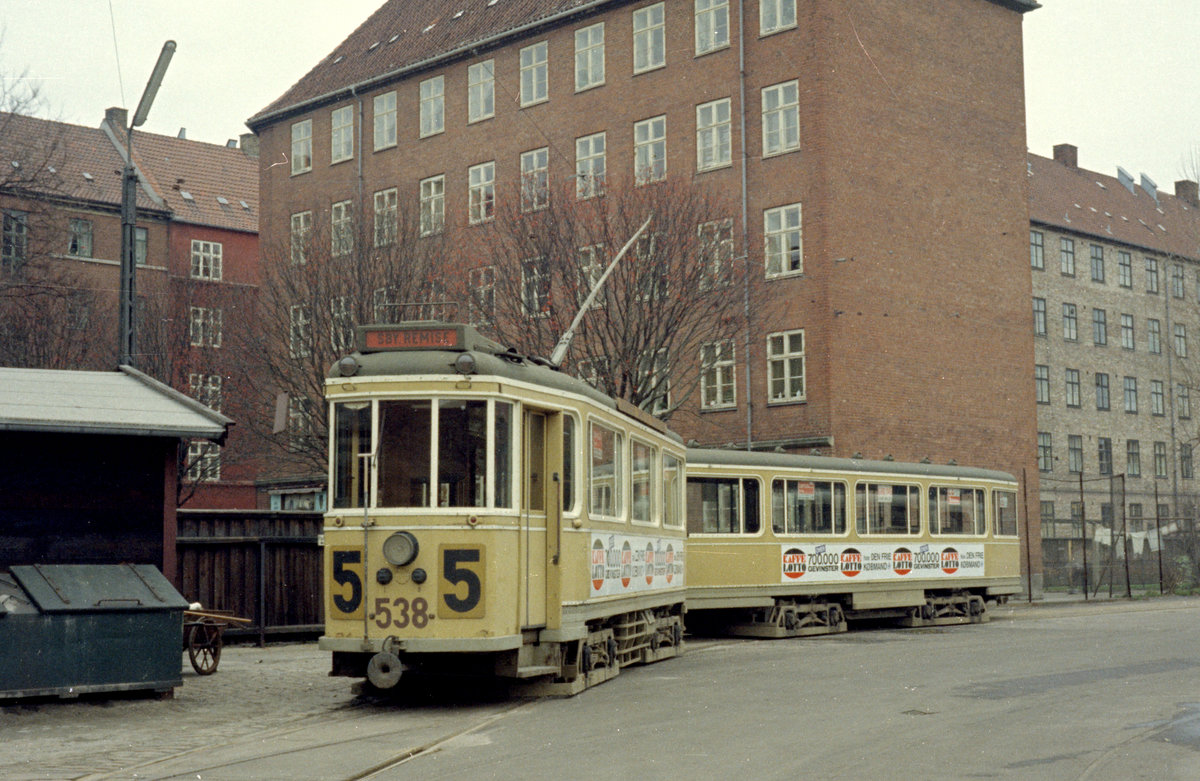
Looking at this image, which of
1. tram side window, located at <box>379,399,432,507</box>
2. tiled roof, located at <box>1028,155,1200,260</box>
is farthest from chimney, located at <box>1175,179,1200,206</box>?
tram side window, located at <box>379,399,432,507</box>

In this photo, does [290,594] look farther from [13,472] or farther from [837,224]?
[837,224]

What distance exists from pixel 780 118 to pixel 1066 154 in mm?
39149

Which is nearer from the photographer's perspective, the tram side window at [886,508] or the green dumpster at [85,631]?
the green dumpster at [85,631]

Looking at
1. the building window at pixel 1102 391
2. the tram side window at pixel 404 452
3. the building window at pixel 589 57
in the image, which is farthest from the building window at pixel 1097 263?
the tram side window at pixel 404 452

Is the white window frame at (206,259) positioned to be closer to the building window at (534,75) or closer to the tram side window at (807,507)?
the building window at (534,75)

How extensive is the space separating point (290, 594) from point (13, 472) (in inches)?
312

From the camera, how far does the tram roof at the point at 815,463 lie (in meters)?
22.6

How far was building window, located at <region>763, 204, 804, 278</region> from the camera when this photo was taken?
37344mm

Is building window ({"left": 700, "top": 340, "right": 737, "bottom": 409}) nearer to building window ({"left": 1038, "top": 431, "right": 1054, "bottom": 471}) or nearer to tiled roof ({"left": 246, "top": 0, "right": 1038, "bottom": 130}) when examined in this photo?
tiled roof ({"left": 246, "top": 0, "right": 1038, "bottom": 130})

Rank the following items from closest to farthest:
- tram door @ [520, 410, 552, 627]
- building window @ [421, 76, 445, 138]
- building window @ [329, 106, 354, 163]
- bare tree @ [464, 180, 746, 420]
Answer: tram door @ [520, 410, 552, 627], bare tree @ [464, 180, 746, 420], building window @ [421, 76, 445, 138], building window @ [329, 106, 354, 163]

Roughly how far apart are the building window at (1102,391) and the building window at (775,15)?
30.9 meters

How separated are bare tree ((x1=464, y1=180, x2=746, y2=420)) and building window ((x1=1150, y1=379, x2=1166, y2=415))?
130 feet

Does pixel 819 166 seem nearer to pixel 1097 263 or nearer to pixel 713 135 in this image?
pixel 713 135

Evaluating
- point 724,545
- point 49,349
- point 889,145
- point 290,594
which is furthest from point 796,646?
point 49,349
